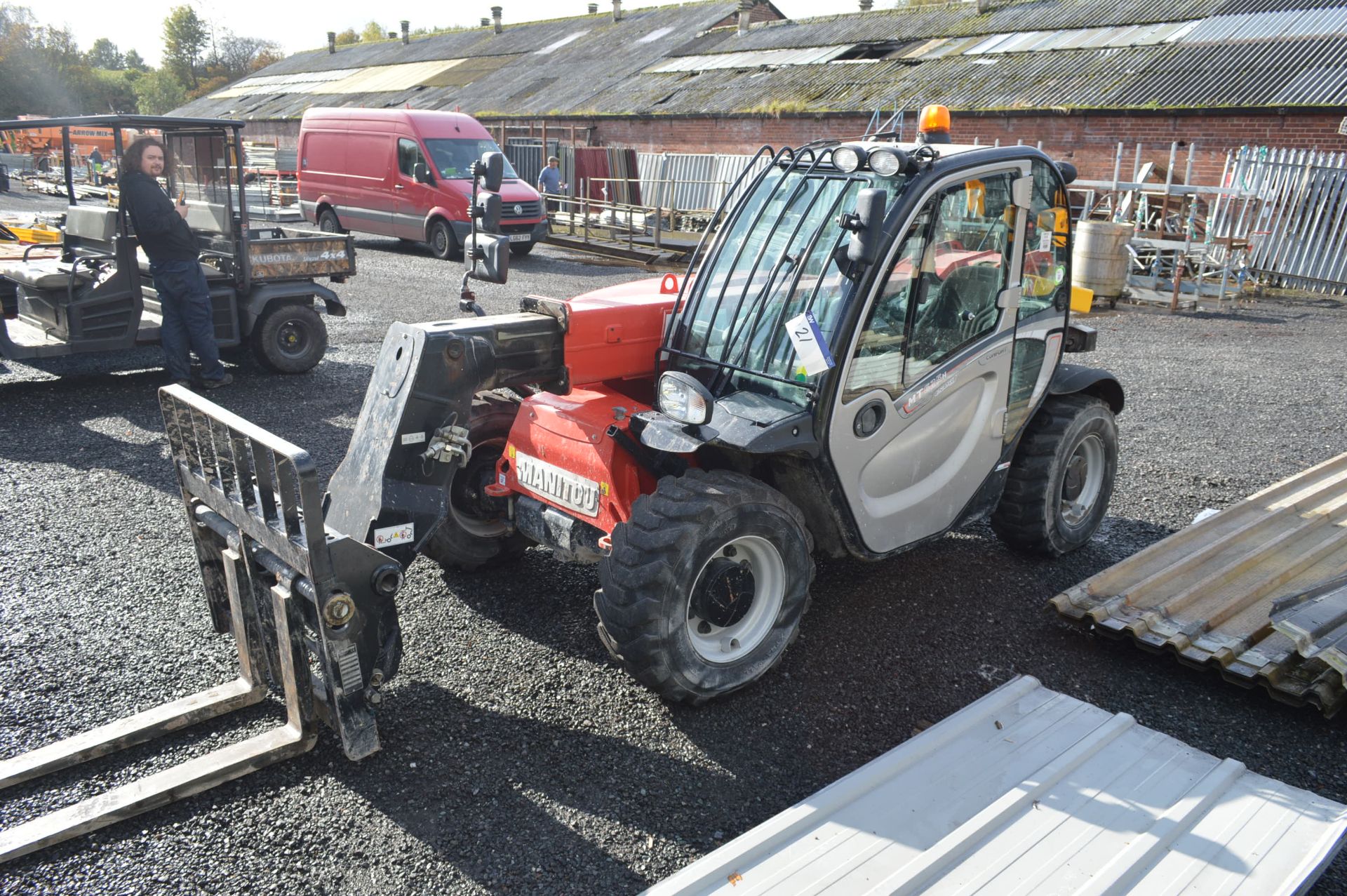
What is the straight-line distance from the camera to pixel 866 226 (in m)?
3.62

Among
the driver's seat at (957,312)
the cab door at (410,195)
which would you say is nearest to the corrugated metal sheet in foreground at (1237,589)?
the driver's seat at (957,312)

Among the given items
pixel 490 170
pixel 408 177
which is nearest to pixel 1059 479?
pixel 490 170

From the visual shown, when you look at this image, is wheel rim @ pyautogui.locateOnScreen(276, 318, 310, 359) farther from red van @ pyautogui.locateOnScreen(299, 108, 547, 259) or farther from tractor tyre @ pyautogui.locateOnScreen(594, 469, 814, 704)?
red van @ pyautogui.locateOnScreen(299, 108, 547, 259)

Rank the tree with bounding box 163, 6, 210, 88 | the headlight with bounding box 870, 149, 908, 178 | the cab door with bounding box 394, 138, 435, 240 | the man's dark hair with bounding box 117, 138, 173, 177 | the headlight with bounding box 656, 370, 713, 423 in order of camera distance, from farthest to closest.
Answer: the tree with bounding box 163, 6, 210, 88, the cab door with bounding box 394, 138, 435, 240, the man's dark hair with bounding box 117, 138, 173, 177, the headlight with bounding box 870, 149, 908, 178, the headlight with bounding box 656, 370, 713, 423

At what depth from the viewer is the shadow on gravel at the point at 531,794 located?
310 cm

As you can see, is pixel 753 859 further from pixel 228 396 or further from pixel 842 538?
pixel 228 396

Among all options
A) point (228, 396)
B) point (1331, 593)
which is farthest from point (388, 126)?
point (1331, 593)

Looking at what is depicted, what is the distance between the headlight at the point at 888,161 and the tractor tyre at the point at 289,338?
6877 mm

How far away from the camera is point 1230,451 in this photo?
7574 millimetres

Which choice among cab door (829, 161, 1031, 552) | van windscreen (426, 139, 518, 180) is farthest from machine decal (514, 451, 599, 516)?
van windscreen (426, 139, 518, 180)

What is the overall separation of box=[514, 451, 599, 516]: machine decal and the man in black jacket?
509 centimetres

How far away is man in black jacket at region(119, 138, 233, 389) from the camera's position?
768 cm

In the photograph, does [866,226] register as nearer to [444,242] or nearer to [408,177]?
[444,242]

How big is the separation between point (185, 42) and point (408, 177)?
254 feet
